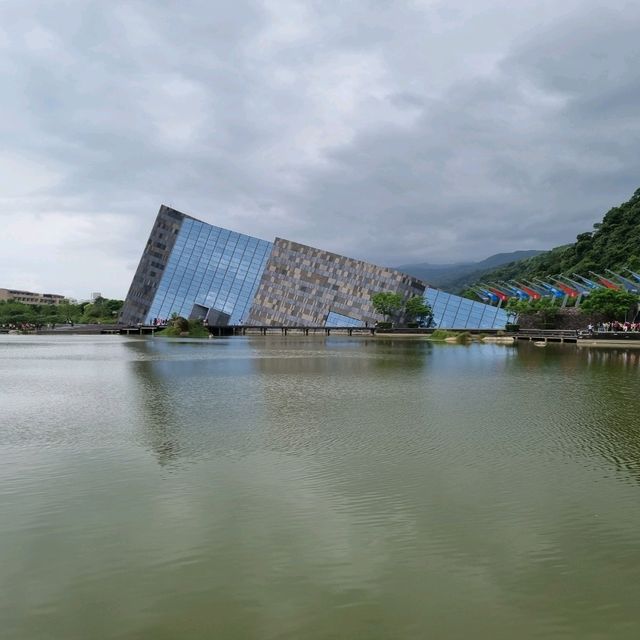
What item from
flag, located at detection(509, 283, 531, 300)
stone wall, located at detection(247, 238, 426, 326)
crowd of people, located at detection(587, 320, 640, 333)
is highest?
flag, located at detection(509, 283, 531, 300)

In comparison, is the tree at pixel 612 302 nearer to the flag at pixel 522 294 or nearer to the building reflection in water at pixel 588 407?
the flag at pixel 522 294

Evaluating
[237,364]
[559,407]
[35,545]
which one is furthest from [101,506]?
[237,364]

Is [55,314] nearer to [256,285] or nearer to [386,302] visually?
[256,285]

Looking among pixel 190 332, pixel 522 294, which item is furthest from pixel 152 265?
pixel 522 294

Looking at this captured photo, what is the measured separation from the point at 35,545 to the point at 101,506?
1.55 metres

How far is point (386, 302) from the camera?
323ft

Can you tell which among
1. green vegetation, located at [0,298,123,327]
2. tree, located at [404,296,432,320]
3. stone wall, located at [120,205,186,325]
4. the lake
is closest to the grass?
stone wall, located at [120,205,186,325]

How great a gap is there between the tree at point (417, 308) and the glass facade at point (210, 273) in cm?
2530

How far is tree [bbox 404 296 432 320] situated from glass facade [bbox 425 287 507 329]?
1.49 m

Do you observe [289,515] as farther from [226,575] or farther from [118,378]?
[118,378]

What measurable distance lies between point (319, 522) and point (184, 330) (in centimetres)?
7619

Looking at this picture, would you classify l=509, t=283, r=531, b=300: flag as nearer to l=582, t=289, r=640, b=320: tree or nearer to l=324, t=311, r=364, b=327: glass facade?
l=582, t=289, r=640, b=320: tree

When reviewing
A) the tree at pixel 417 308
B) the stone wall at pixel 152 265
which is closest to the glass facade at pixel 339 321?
the tree at pixel 417 308

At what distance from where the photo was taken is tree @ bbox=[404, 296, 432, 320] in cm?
10031
